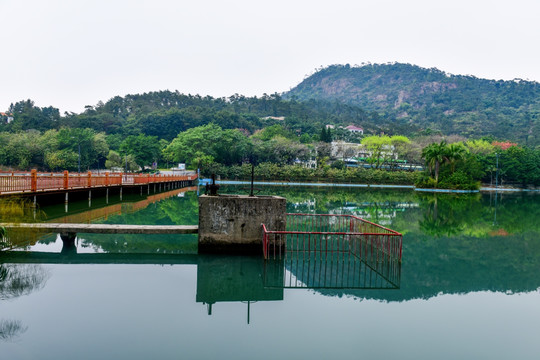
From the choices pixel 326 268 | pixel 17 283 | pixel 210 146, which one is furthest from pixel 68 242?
pixel 210 146

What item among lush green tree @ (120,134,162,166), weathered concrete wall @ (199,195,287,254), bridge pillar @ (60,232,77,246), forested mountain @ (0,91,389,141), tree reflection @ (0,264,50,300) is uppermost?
forested mountain @ (0,91,389,141)

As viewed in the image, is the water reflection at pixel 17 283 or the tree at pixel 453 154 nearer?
the water reflection at pixel 17 283

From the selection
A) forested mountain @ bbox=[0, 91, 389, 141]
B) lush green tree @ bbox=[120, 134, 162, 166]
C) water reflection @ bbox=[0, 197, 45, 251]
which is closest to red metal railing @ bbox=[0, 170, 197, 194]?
water reflection @ bbox=[0, 197, 45, 251]

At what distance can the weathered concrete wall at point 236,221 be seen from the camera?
970 cm

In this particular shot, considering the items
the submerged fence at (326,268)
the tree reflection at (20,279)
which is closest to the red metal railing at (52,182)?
the tree reflection at (20,279)

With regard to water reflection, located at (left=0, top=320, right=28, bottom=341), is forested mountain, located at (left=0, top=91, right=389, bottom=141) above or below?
above

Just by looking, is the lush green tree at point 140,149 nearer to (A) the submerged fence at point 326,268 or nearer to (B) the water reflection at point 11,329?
(A) the submerged fence at point 326,268

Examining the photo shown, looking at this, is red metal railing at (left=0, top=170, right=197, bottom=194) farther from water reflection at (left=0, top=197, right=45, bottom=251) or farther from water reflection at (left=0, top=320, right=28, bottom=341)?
water reflection at (left=0, top=320, right=28, bottom=341)

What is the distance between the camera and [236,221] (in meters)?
9.71

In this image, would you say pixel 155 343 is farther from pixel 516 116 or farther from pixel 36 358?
pixel 516 116

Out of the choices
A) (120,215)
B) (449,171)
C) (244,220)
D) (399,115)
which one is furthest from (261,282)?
(399,115)

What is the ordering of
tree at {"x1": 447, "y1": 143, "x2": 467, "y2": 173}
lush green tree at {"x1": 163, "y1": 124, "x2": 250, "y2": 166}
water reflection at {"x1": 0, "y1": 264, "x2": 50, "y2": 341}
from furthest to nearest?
1. lush green tree at {"x1": 163, "y1": 124, "x2": 250, "y2": 166}
2. tree at {"x1": 447, "y1": 143, "x2": 467, "y2": 173}
3. water reflection at {"x1": 0, "y1": 264, "x2": 50, "y2": 341}

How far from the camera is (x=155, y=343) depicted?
205 inches

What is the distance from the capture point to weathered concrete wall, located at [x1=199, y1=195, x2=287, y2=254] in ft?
31.8
